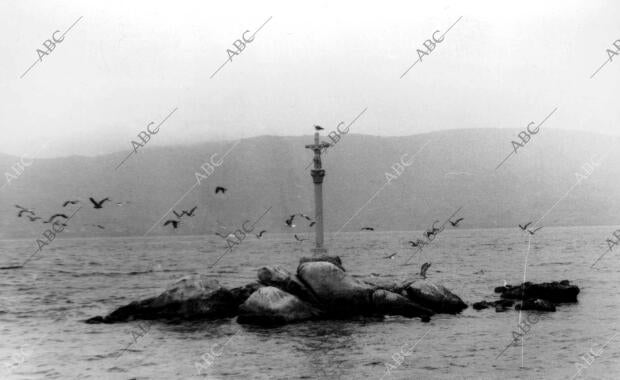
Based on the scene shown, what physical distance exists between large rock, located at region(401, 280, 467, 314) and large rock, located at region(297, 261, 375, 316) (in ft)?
5.48

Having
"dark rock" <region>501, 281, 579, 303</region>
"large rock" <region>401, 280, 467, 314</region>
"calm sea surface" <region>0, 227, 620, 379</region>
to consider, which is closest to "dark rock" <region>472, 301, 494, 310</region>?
"calm sea surface" <region>0, 227, 620, 379</region>

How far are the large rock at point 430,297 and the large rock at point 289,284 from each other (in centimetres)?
380

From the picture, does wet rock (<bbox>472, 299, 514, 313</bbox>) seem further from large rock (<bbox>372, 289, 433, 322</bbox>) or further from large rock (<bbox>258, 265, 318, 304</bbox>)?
large rock (<bbox>258, 265, 318, 304</bbox>)

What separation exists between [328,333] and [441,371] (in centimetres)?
514

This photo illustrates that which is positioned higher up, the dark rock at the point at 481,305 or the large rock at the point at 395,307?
the dark rock at the point at 481,305

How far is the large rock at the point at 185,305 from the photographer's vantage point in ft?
67.9

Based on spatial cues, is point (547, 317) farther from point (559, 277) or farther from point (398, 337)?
point (559, 277)

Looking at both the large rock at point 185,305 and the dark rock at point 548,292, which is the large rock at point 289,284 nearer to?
the large rock at point 185,305

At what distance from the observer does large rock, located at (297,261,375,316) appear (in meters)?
21.1

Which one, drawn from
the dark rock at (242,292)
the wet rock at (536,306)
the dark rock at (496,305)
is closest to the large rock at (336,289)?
the dark rock at (242,292)

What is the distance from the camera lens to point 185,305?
20688 millimetres

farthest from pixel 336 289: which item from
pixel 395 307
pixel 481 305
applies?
pixel 481 305

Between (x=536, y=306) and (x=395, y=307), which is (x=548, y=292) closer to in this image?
(x=536, y=306)

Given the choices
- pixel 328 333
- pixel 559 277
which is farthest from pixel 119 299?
pixel 559 277
